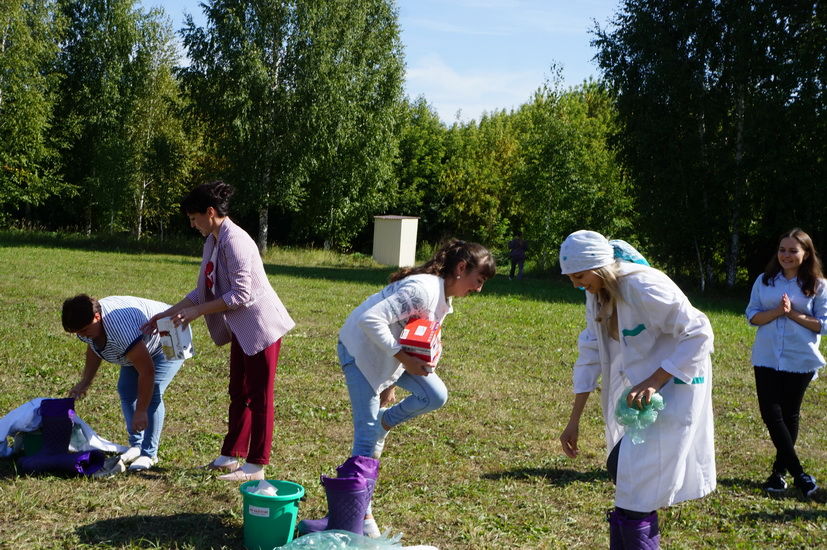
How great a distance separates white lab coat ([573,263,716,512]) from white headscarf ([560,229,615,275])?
12 centimetres

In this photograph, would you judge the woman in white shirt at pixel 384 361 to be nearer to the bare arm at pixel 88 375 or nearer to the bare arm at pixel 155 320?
the bare arm at pixel 155 320

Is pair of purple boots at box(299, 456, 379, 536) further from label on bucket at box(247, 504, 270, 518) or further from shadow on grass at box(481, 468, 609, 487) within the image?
shadow on grass at box(481, 468, 609, 487)

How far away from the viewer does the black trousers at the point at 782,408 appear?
570 cm

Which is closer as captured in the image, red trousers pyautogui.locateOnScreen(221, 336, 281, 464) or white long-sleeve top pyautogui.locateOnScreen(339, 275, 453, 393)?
white long-sleeve top pyautogui.locateOnScreen(339, 275, 453, 393)

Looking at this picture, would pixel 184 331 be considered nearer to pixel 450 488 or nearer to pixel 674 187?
pixel 450 488

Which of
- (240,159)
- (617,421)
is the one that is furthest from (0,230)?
(617,421)

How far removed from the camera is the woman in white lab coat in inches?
129

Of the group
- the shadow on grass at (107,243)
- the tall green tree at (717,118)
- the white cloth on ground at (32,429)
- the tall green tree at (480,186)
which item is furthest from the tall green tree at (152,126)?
the white cloth on ground at (32,429)

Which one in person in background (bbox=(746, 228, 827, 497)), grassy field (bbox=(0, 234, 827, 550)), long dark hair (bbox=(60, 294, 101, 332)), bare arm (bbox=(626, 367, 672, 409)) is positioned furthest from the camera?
person in background (bbox=(746, 228, 827, 497))

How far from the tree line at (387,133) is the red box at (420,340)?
2069 centimetres

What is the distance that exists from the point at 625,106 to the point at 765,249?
6.11 m

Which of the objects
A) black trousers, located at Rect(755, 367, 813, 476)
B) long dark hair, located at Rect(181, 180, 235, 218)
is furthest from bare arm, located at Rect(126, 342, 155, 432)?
black trousers, located at Rect(755, 367, 813, 476)

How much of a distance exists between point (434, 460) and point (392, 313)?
2.31m

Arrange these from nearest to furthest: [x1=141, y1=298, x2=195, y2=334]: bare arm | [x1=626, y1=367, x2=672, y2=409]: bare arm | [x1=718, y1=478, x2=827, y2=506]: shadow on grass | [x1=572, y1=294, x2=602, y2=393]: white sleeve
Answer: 1. [x1=626, y1=367, x2=672, y2=409]: bare arm
2. [x1=572, y1=294, x2=602, y2=393]: white sleeve
3. [x1=141, y1=298, x2=195, y2=334]: bare arm
4. [x1=718, y1=478, x2=827, y2=506]: shadow on grass
